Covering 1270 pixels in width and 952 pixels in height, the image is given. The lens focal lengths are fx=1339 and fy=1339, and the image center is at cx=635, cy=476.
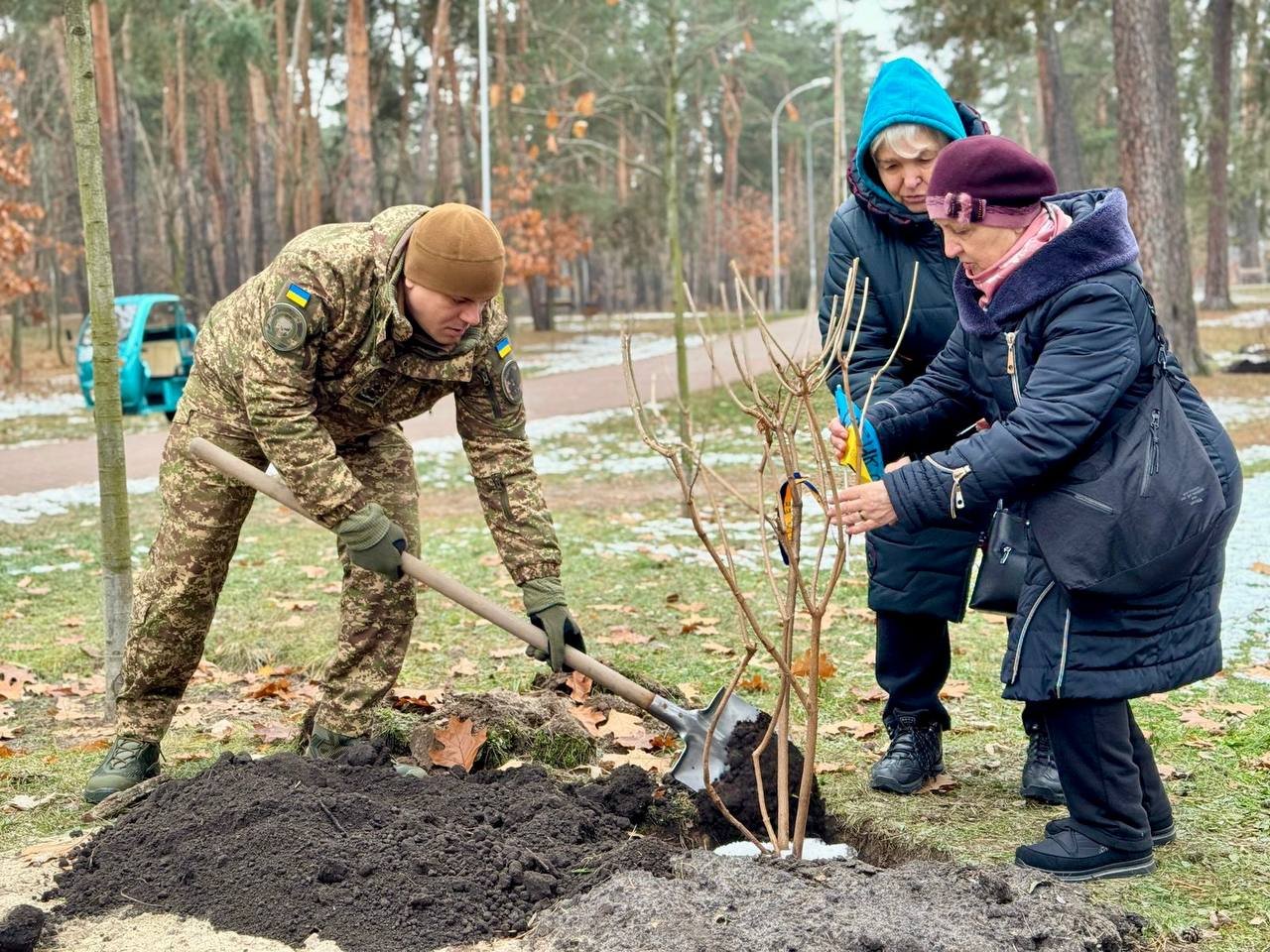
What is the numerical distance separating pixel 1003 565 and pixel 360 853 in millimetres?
1735

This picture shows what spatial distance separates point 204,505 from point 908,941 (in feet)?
7.75

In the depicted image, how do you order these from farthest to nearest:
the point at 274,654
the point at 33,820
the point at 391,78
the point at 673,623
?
the point at 391,78 < the point at 673,623 < the point at 274,654 < the point at 33,820

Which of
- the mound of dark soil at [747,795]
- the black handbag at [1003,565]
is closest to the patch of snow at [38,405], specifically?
the mound of dark soil at [747,795]

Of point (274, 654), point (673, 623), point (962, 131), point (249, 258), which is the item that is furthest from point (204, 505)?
point (249, 258)

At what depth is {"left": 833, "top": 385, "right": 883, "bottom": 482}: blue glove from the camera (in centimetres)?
328

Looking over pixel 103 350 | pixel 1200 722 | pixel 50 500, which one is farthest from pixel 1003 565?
pixel 50 500

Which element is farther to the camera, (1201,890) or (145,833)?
(145,833)

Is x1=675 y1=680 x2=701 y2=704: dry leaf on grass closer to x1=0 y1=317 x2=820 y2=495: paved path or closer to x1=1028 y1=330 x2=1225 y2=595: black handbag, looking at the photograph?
x1=0 y1=317 x2=820 y2=495: paved path

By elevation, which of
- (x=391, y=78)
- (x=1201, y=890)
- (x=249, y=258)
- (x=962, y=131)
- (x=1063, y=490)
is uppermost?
(x=391, y=78)

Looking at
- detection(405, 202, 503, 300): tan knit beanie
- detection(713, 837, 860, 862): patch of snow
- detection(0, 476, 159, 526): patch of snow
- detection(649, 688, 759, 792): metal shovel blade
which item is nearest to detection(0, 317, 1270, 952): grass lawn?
detection(713, 837, 860, 862): patch of snow

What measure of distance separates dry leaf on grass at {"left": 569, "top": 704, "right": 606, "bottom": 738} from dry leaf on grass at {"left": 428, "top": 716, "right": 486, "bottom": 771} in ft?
1.50

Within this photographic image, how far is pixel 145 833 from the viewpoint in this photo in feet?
11.4

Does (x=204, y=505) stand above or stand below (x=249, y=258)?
below

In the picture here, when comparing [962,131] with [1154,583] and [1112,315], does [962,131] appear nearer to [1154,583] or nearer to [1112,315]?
[1112,315]
